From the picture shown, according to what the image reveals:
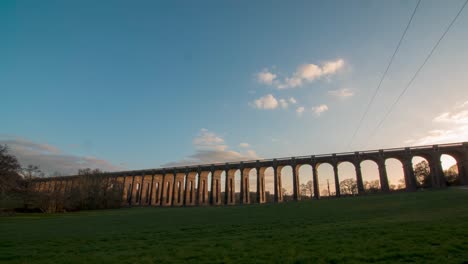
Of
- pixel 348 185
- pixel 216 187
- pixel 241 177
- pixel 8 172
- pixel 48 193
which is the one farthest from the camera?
pixel 348 185

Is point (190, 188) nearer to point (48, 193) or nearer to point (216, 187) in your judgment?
point (216, 187)

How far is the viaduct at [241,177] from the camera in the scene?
141ft

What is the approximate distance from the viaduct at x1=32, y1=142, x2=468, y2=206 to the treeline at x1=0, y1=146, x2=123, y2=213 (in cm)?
377

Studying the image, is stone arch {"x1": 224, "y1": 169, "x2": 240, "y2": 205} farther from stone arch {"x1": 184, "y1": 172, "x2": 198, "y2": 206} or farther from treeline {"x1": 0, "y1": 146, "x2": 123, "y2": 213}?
treeline {"x1": 0, "y1": 146, "x2": 123, "y2": 213}

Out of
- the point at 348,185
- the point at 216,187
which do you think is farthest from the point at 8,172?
the point at 348,185

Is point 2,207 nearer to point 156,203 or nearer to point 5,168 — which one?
point 5,168

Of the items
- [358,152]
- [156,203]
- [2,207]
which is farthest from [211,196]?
[2,207]

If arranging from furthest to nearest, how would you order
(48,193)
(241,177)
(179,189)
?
1. (179,189)
2. (241,177)
3. (48,193)

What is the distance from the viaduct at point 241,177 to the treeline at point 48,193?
148 inches

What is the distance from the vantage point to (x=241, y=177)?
5919 cm

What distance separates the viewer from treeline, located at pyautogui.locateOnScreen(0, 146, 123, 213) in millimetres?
32062

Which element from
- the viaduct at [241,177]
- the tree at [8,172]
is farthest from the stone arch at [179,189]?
the tree at [8,172]

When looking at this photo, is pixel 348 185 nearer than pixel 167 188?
No

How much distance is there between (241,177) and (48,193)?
38.6 metres
